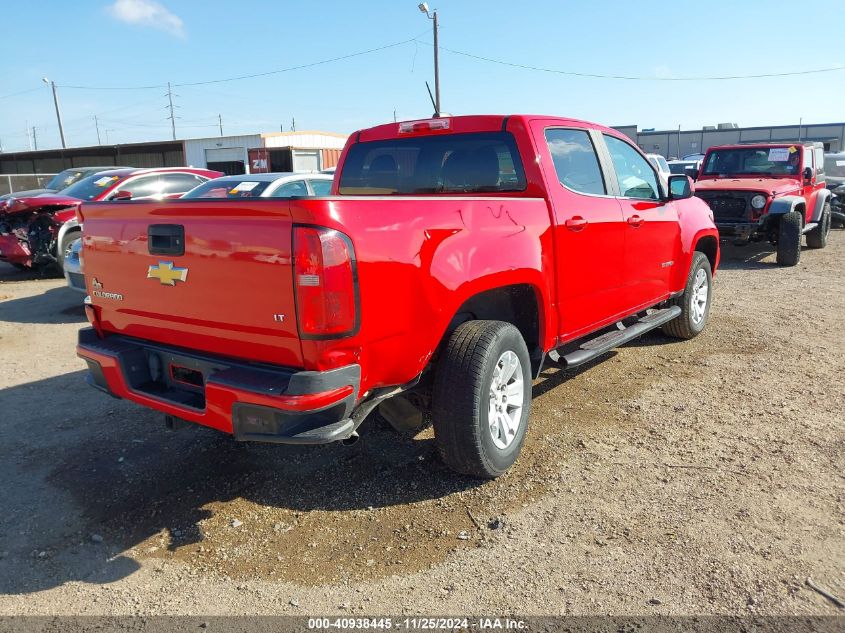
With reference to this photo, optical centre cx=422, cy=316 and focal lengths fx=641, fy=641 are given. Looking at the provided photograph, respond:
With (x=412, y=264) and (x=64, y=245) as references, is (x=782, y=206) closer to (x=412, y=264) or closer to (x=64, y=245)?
(x=412, y=264)

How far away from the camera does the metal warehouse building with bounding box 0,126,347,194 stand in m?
33.9

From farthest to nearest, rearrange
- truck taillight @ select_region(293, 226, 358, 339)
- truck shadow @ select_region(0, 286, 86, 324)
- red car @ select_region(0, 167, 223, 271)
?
red car @ select_region(0, 167, 223, 271), truck shadow @ select_region(0, 286, 86, 324), truck taillight @ select_region(293, 226, 358, 339)

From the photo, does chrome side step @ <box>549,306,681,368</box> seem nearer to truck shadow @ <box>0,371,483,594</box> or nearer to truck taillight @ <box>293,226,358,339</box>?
truck shadow @ <box>0,371,483,594</box>

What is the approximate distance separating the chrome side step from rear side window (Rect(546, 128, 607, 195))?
1056 millimetres

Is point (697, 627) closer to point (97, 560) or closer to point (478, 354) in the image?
point (478, 354)

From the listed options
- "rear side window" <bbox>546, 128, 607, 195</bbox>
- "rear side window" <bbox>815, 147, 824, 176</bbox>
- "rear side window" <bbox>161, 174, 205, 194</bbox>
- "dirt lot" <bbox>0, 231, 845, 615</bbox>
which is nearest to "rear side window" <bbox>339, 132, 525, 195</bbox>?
"rear side window" <bbox>546, 128, 607, 195</bbox>

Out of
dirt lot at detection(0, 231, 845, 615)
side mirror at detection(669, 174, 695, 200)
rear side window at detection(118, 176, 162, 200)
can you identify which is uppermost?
rear side window at detection(118, 176, 162, 200)

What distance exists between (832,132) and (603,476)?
6132 centimetres

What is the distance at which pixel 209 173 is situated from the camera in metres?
11.6

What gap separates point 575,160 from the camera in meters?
4.40

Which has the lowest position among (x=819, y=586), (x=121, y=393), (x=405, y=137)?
(x=819, y=586)

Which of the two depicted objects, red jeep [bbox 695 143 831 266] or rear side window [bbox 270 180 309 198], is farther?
red jeep [bbox 695 143 831 266]

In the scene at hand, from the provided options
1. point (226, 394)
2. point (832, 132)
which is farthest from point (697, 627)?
point (832, 132)

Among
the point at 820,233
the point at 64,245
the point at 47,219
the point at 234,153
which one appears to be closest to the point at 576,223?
the point at 64,245
